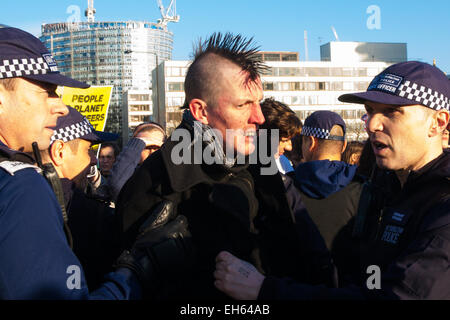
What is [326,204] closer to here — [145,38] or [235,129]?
[235,129]

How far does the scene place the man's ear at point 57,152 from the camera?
3.54 metres

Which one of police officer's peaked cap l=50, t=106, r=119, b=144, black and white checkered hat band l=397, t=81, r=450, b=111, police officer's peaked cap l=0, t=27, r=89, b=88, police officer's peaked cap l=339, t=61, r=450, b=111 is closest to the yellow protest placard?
police officer's peaked cap l=50, t=106, r=119, b=144

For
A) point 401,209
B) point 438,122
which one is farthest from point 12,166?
point 438,122

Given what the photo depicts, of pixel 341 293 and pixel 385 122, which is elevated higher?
pixel 385 122

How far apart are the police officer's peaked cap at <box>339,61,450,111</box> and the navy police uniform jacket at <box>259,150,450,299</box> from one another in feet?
1.02

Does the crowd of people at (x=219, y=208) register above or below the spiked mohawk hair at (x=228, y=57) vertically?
below

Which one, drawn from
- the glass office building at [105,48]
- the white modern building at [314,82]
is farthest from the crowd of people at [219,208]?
the glass office building at [105,48]

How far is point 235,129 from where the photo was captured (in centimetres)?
278

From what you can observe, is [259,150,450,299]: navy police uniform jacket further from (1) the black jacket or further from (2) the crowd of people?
(1) the black jacket

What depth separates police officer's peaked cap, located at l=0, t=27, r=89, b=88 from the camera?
202 centimetres

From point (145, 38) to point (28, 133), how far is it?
11342 centimetres

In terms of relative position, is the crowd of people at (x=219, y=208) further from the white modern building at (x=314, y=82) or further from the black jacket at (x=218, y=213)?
the white modern building at (x=314, y=82)

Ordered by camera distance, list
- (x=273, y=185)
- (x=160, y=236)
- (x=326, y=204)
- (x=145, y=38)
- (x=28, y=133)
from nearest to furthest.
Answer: (x=28, y=133) < (x=160, y=236) < (x=273, y=185) < (x=326, y=204) < (x=145, y=38)
